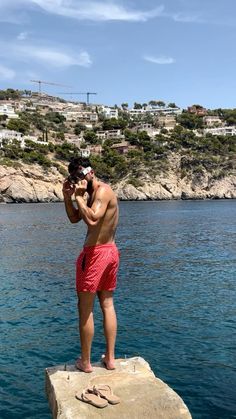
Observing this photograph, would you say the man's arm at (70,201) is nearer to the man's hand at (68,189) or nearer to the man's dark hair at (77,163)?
the man's hand at (68,189)

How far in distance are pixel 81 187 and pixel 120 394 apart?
105 inches

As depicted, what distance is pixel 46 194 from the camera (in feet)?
361

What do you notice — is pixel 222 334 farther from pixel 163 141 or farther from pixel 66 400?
pixel 163 141

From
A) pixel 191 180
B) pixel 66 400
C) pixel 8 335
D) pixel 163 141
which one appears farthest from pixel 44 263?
pixel 163 141

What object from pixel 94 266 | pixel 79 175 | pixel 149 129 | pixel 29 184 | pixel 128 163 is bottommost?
pixel 29 184

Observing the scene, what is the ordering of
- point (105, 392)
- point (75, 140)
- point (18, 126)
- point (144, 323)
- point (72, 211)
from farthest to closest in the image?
point (75, 140)
point (18, 126)
point (144, 323)
point (72, 211)
point (105, 392)

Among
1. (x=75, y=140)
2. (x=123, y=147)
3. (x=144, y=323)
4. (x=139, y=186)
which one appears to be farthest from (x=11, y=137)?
(x=144, y=323)

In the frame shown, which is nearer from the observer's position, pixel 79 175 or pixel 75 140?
pixel 79 175

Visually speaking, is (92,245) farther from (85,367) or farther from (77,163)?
(85,367)

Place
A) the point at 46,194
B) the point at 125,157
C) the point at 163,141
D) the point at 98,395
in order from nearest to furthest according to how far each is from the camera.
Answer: the point at 98,395, the point at 46,194, the point at 125,157, the point at 163,141

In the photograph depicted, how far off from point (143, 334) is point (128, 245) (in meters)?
19.9

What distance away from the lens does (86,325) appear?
21.5 ft

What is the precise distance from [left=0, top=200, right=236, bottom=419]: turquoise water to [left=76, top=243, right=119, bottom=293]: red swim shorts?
226cm

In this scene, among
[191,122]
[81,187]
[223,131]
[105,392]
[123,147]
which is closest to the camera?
[105,392]
